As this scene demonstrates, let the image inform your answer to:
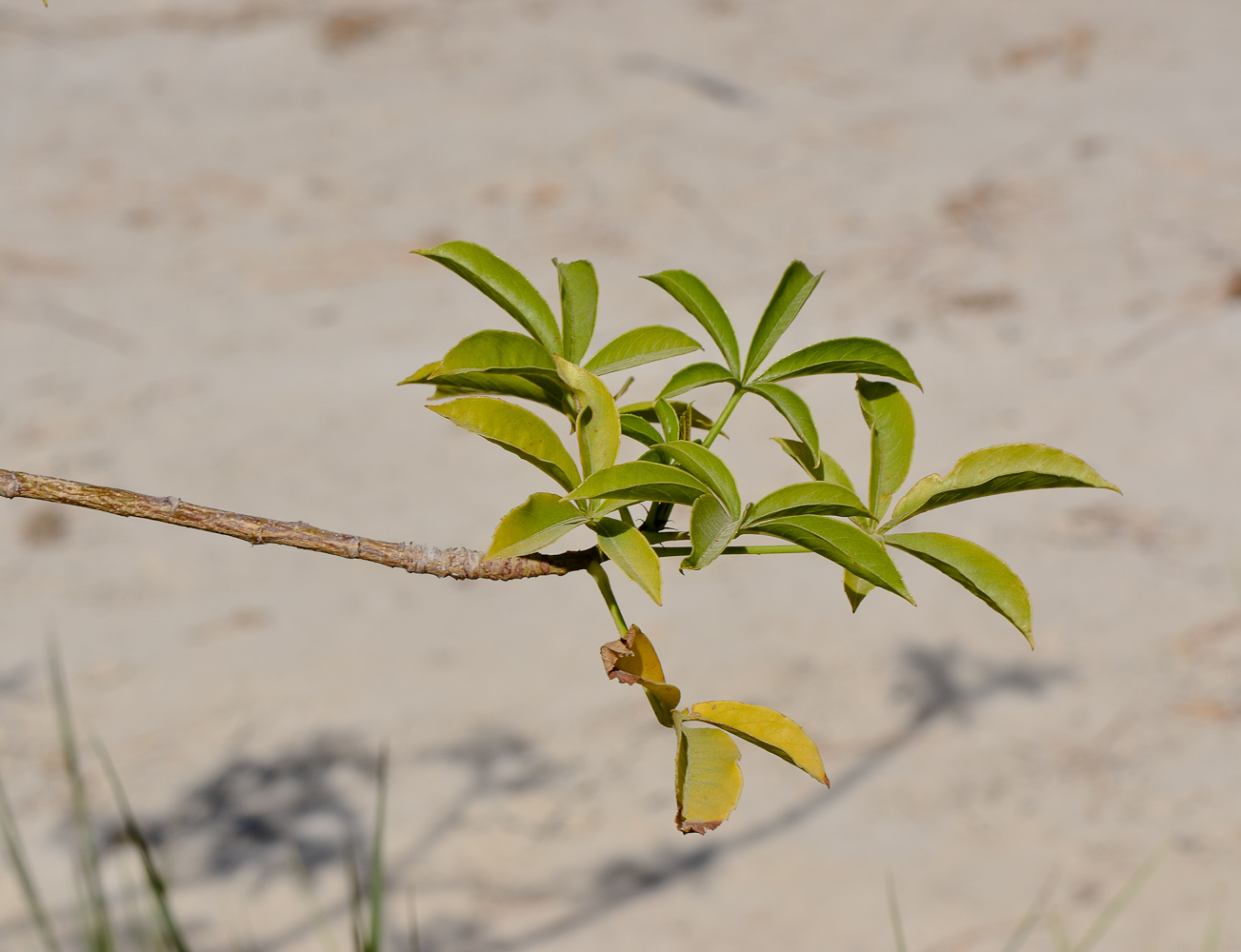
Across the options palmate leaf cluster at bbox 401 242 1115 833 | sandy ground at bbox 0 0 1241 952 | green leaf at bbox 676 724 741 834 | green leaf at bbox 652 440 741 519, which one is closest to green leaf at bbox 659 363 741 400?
palmate leaf cluster at bbox 401 242 1115 833

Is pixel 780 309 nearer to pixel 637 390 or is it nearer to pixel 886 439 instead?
pixel 886 439

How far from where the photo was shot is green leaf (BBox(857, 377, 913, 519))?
2.25 feet

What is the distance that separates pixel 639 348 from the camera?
703mm

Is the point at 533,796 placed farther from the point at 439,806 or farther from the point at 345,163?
the point at 345,163

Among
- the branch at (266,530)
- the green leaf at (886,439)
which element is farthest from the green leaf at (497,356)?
the green leaf at (886,439)

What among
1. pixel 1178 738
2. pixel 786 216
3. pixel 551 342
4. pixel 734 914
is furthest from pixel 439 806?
pixel 786 216

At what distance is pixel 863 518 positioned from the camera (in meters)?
0.67

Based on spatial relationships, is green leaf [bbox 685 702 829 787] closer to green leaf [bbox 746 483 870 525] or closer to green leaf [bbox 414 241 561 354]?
green leaf [bbox 746 483 870 525]

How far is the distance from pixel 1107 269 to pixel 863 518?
3.74 meters

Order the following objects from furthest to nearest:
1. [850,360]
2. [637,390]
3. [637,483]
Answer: [637,390]
[850,360]
[637,483]

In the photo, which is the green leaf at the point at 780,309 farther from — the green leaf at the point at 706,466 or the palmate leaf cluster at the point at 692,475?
the green leaf at the point at 706,466

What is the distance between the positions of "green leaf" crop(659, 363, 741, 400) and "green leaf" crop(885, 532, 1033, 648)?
0.15 m

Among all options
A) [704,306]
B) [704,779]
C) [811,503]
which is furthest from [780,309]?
[704,779]

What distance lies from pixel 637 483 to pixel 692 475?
40mm
